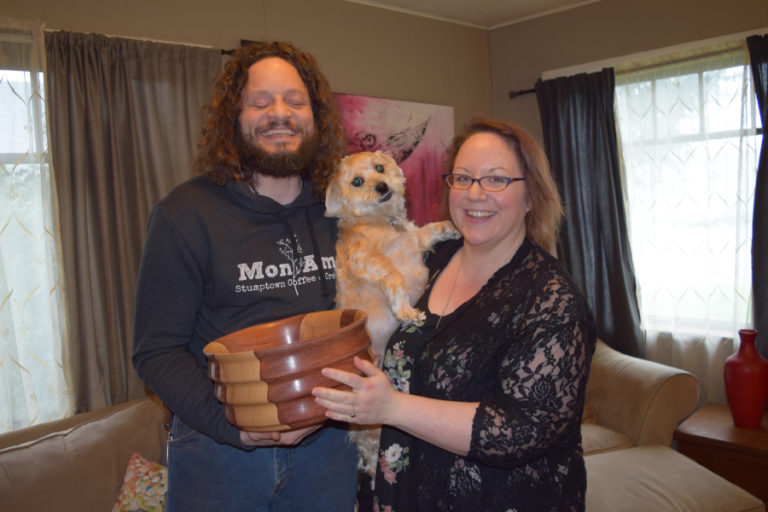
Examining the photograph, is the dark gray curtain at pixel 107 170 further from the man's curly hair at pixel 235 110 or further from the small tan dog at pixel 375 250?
the small tan dog at pixel 375 250

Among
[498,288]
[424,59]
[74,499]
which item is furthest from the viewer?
[424,59]

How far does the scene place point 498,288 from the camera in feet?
4.52

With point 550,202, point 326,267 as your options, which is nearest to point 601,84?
point 550,202

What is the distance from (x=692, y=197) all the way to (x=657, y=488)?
204cm

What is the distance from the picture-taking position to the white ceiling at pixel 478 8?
13.2 feet

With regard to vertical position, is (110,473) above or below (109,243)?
below

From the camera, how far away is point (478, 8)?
4184 millimetres

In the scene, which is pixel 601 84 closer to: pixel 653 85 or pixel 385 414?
pixel 653 85

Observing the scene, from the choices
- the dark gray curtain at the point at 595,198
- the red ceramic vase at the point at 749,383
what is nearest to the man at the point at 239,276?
the red ceramic vase at the point at 749,383

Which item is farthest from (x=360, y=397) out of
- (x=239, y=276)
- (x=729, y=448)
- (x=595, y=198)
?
(x=595, y=198)

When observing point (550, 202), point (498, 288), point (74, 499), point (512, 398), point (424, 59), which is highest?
point (424, 59)

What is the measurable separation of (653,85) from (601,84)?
0.33m

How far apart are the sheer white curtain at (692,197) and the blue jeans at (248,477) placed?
326cm

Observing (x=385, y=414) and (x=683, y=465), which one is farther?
(x=683, y=465)
